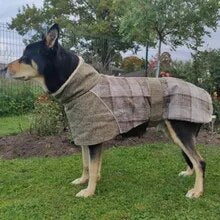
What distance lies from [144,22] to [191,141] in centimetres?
797

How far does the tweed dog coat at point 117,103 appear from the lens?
582 centimetres

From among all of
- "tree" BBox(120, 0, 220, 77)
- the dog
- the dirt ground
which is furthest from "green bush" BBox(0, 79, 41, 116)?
the dog

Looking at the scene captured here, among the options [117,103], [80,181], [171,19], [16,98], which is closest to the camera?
[117,103]

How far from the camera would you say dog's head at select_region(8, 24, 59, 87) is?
5780mm

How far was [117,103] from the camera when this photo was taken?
5922 mm

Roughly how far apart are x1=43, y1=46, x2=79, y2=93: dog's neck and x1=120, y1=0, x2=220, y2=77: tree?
24.1 feet

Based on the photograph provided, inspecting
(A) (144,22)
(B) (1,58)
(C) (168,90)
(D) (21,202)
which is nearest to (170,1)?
(A) (144,22)

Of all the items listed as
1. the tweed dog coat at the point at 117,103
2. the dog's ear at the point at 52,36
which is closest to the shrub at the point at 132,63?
the tweed dog coat at the point at 117,103

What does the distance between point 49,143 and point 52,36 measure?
128 inches

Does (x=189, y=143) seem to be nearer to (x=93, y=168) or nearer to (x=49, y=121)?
(x=93, y=168)

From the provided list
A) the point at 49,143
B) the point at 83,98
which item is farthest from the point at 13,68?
the point at 49,143

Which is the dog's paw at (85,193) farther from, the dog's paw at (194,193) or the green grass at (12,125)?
the green grass at (12,125)

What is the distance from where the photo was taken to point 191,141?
19.8 ft

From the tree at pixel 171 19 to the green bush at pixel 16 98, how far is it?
3590 millimetres
